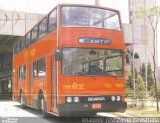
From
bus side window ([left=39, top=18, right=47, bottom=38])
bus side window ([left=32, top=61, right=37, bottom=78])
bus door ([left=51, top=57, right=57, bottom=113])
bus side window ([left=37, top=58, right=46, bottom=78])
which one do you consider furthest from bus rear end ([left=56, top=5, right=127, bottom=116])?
bus side window ([left=32, top=61, right=37, bottom=78])

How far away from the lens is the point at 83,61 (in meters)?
12.7

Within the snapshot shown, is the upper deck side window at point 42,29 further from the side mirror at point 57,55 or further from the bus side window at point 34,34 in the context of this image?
the side mirror at point 57,55

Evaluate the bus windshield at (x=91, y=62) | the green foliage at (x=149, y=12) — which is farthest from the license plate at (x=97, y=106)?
the green foliage at (x=149, y=12)

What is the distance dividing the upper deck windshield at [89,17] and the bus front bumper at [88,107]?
2.70m

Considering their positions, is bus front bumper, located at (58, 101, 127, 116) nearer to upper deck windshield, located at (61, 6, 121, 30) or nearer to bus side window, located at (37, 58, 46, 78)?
upper deck windshield, located at (61, 6, 121, 30)

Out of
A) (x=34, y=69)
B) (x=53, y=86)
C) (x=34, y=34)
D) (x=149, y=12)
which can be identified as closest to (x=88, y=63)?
(x=53, y=86)

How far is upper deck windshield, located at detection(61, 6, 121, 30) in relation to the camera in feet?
43.4

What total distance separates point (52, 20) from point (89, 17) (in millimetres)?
1439

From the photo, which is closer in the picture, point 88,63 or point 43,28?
point 88,63

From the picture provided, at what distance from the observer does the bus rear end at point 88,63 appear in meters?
12.6

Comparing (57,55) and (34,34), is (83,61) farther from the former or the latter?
(34,34)

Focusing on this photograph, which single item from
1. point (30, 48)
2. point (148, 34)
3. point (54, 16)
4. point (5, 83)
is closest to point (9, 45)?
point (5, 83)

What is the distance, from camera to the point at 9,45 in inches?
1809

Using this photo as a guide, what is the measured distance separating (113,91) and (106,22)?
97.0 inches
